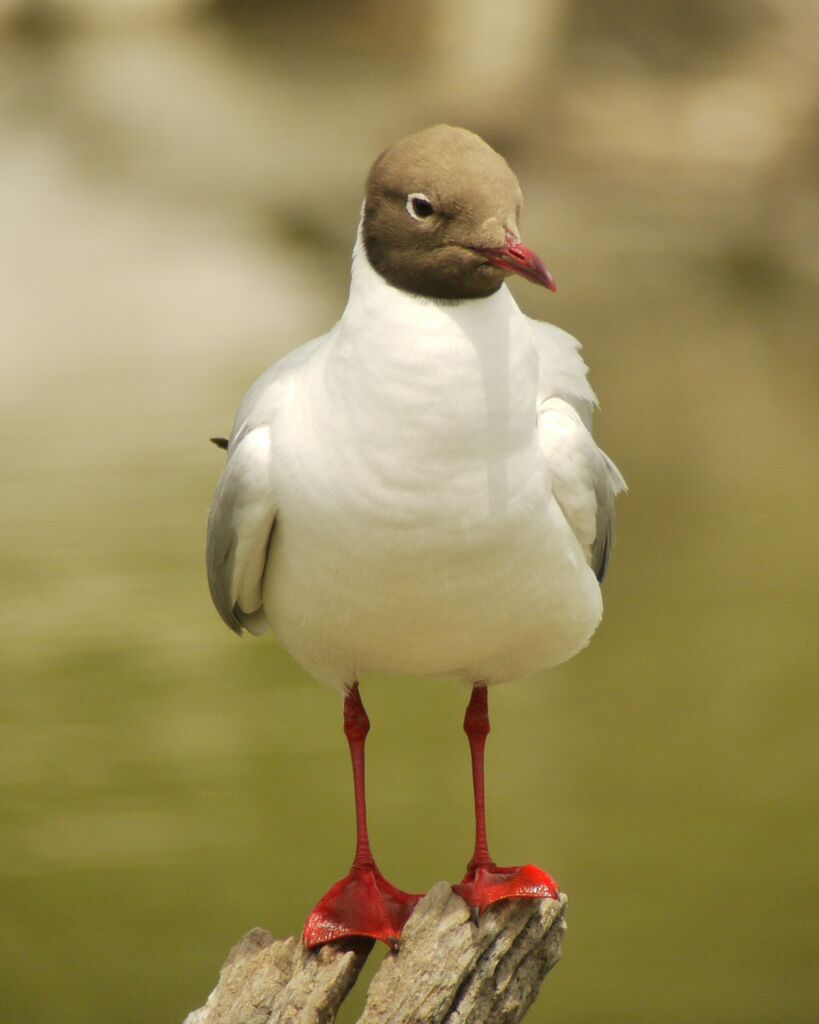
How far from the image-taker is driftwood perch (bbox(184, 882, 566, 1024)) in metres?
1.86

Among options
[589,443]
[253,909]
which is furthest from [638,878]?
[589,443]

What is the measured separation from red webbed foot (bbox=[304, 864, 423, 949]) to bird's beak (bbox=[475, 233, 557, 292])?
846mm

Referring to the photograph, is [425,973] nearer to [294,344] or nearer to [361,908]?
[361,908]

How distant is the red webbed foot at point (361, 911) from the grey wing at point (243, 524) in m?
0.40

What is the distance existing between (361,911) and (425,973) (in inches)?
5.0

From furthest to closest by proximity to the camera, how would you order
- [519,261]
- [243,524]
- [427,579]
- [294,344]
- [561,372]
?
[294,344]
[561,372]
[243,524]
[427,579]
[519,261]

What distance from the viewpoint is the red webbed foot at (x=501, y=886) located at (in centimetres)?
190

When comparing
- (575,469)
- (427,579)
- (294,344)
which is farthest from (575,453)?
(294,344)

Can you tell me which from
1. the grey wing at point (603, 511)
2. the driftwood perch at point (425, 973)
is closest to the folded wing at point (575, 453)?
the grey wing at point (603, 511)

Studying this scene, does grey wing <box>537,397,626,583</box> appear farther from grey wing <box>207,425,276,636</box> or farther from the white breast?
grey wing <box>207,425,276,636</box>

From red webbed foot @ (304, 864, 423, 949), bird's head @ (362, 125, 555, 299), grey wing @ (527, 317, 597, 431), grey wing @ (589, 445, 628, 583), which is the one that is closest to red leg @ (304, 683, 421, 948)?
red webbed foot @ (304, 864, 423, 949)

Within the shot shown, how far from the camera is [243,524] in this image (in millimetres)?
1858

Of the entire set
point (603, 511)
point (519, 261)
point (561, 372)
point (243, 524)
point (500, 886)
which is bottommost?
point (500, 886)

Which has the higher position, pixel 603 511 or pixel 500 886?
pixel 603 511
